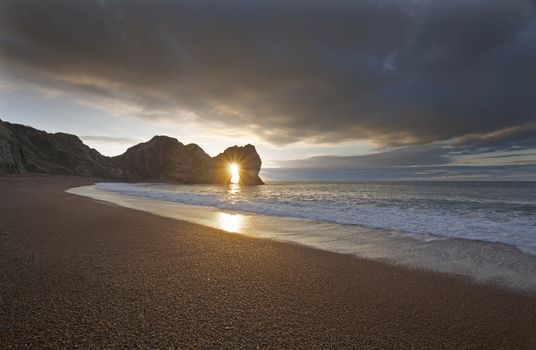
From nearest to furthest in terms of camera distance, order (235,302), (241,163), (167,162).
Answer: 1. (235,302)
2. (241,163)
3. (167,162)

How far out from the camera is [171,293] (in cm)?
359

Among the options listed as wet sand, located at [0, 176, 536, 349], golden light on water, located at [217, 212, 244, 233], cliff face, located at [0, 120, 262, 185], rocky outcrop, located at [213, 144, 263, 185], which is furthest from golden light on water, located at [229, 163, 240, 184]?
wet sand, located at [0, 176, 536, 349]

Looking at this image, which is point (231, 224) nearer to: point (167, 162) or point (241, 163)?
point (241, 163)

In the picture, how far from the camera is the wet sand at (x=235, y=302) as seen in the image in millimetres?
2643

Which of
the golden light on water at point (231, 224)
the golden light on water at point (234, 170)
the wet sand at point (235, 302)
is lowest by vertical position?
the golden light on water at point (231, 224)

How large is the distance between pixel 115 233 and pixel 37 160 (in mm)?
90449

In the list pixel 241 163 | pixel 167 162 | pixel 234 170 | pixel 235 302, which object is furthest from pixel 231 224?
pixel 167 162

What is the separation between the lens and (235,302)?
3.43 meters

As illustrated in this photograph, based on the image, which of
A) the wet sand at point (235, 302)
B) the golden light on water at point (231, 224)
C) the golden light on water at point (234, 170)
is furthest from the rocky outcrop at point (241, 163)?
the wet sand at point (235, 302)

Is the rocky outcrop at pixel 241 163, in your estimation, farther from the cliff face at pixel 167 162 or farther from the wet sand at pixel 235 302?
the wet sand at pixel 235 302

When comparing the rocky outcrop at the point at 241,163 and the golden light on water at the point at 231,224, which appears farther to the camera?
the rocky outcrop at the point at 241,163

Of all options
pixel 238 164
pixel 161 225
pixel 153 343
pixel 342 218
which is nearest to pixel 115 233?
pixel 161 225

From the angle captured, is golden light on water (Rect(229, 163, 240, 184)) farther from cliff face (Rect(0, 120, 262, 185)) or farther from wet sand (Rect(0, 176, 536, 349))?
wet sand (Rect(0, 176, 536, 349))

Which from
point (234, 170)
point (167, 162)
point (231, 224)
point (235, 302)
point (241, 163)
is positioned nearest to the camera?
point (235, 302)
